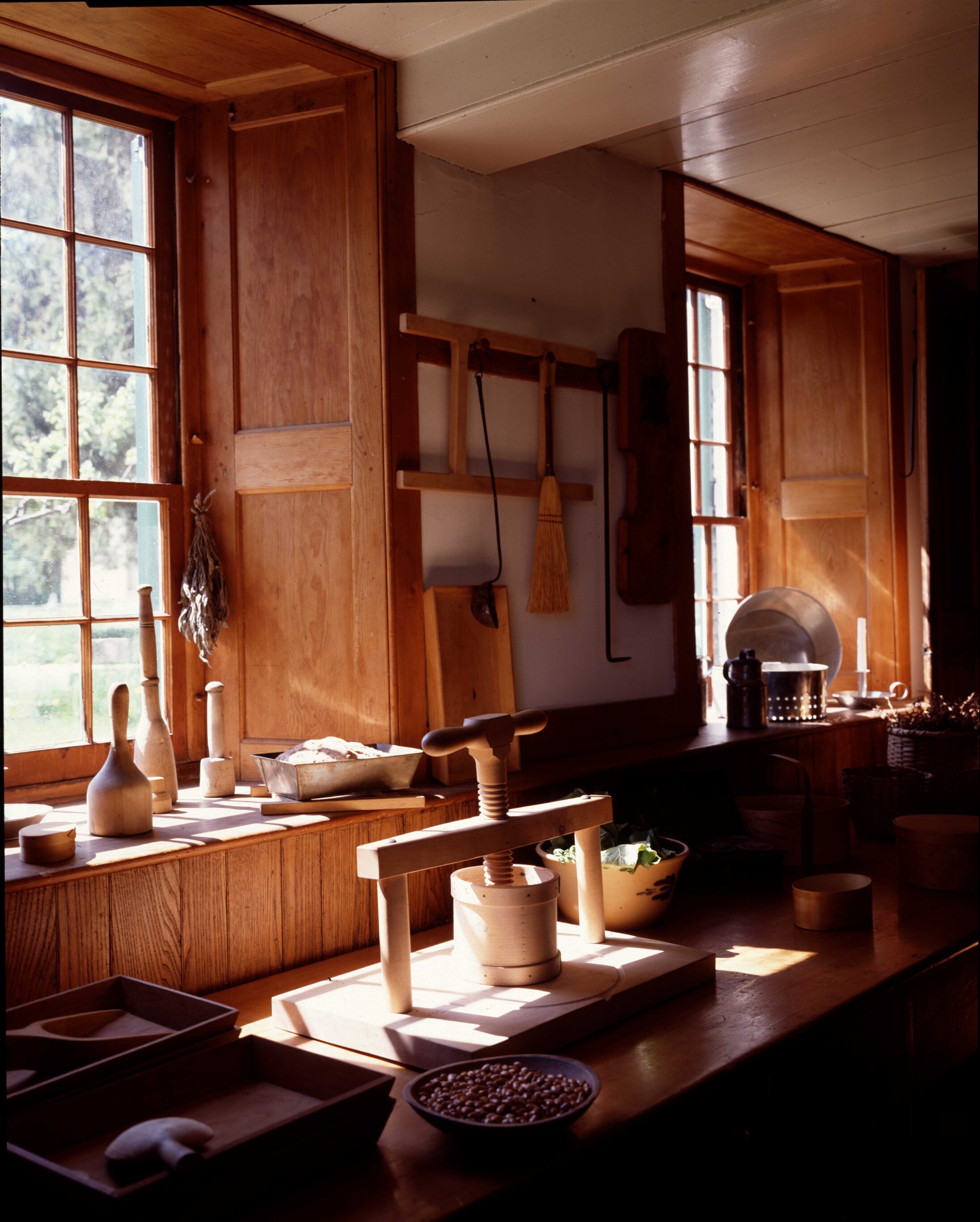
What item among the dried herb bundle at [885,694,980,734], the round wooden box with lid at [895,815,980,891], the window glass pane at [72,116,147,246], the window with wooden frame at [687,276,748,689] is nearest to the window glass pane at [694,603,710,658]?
the window with wooden frame at [687,276,748,689]

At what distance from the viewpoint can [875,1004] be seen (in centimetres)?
259

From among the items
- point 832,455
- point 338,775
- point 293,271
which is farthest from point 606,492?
point 832,455

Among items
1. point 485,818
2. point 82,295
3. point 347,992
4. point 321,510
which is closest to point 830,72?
point 321,510

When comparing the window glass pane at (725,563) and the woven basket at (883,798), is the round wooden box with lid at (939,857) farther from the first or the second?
the window glass pane at (725,563)

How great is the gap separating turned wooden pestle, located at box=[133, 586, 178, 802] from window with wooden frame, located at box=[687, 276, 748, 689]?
2.56 metres

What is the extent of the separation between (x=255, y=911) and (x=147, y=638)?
0.66m

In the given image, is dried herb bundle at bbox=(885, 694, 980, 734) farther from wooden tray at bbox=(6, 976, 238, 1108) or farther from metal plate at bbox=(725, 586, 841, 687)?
wooden tray at bbox=(6, 976, 238, 1108)

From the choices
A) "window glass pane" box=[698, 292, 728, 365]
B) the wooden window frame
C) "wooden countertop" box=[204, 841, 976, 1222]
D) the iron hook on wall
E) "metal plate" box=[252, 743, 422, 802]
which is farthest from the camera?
the wooden window frame

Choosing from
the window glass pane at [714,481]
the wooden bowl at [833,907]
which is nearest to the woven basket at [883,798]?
the wooden bowl at [833,907]

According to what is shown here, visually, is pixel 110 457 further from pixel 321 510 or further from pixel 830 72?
pixel 830 72

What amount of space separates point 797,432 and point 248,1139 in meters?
4.09

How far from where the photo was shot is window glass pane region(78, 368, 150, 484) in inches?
113

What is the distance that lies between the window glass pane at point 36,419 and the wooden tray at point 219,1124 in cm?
161

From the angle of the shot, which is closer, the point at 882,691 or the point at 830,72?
the point at 830,72
